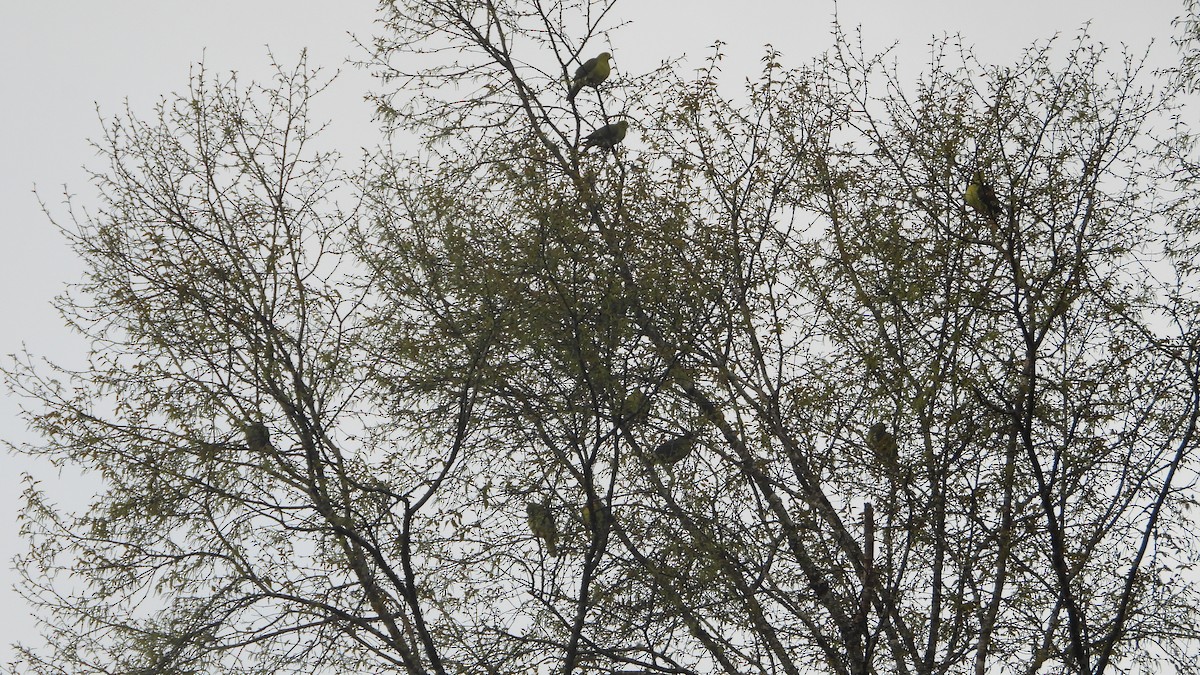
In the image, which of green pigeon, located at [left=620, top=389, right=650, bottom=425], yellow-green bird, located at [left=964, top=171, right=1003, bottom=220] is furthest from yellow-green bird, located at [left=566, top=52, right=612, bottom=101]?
green pigeon, located at [left=620, top=389, right=650, bottom=425]

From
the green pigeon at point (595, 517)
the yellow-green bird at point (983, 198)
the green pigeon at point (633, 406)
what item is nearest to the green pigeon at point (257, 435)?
the green pigeon at point (595, 517)

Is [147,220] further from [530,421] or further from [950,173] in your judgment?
[950,173]

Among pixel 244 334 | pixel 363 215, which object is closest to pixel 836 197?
pixel 363 215

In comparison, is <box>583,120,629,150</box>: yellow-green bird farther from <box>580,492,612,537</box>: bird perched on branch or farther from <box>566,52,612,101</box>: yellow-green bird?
<box>580,492,612,537</box>: bird perched on branch

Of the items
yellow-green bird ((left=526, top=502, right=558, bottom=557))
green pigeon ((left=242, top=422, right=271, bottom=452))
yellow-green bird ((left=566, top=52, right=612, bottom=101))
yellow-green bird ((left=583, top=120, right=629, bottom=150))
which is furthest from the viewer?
yellow-green bird ((left=566, top=52, right=612, bottom=101))

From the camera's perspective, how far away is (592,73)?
1053 centimetres

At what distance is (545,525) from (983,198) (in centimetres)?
334

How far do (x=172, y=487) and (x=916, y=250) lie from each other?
15.7 feet

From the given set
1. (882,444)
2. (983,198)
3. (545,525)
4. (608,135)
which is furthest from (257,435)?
(983,198)

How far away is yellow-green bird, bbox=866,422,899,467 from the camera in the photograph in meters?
8.38

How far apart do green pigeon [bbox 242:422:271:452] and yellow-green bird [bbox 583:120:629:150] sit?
10.0ft

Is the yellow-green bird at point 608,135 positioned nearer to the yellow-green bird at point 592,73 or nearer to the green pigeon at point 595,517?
the yellow-green bird at point 592,73

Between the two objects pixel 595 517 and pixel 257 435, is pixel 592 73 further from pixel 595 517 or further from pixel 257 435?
pixel 595 517

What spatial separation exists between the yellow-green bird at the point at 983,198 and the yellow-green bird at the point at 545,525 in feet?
10.5
